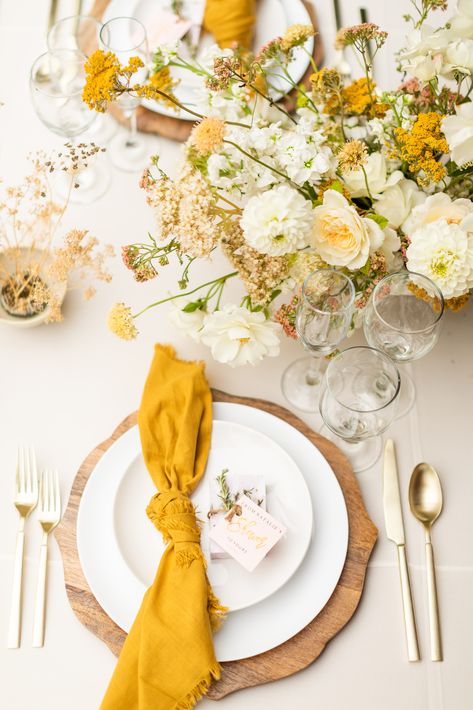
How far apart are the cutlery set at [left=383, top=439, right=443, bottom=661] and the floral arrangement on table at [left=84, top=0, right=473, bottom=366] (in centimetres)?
29

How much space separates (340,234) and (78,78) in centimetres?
81

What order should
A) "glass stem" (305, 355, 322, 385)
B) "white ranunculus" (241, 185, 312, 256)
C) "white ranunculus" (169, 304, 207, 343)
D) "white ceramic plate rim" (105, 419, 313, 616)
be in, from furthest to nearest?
"glass stem" (305, 355, 322, 385) → "white ranunculus" (169, 304, 207, 343) → "white ceramic plate rim" (105, 419, 313, 616) → "white ranunculus" (241, 185, 312, 256)

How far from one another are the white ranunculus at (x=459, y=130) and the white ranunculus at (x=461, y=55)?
8 centimetres

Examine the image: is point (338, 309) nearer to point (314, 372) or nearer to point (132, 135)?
point (314, 372)

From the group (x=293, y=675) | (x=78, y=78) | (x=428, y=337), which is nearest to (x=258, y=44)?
(x=78, y=78)

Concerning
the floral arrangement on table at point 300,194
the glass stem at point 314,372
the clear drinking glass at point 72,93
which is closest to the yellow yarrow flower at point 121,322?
the floral arrangement on table at point 300,194

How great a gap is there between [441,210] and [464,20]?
11.1 inches

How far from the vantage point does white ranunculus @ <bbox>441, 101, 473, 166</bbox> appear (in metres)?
0.92

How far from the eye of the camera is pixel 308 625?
0.98 meters

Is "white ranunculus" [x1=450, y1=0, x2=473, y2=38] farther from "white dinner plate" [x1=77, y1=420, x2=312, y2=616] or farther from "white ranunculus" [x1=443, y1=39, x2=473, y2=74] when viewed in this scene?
"white dinner plate" [x1=77, y1=420, x2=312, y2=616]

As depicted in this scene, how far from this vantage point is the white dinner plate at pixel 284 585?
0.97 metres

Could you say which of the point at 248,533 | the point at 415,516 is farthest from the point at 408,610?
the point at 248,533

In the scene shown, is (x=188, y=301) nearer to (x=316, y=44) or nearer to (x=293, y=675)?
(x=293, y=675)

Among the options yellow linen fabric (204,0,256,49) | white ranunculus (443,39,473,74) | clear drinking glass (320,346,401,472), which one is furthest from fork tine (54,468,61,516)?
yellow linen fabric (204,0,256,49)
